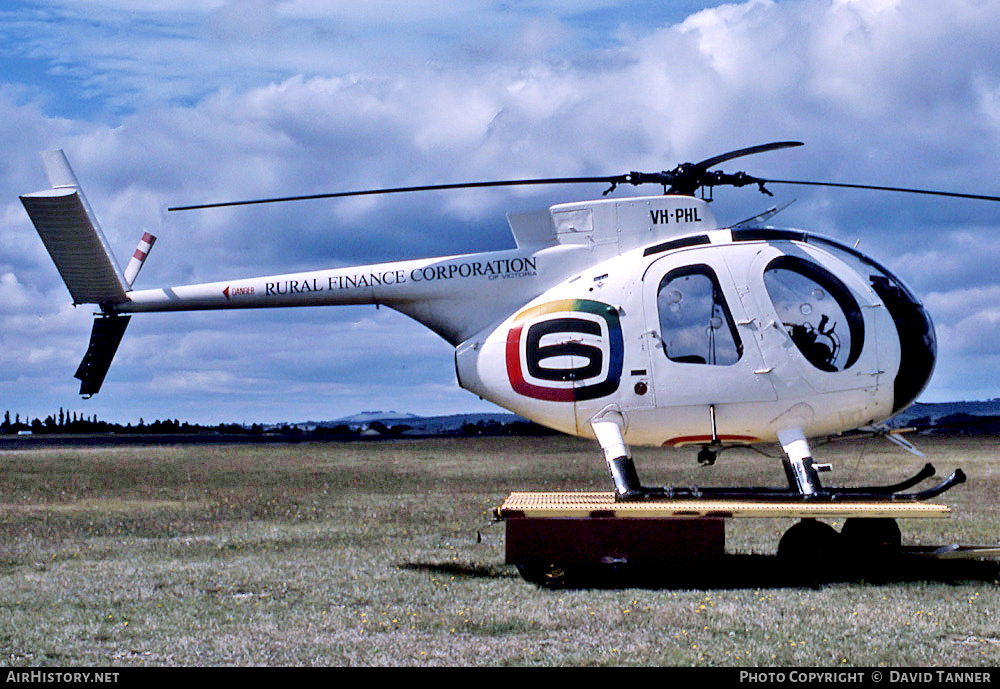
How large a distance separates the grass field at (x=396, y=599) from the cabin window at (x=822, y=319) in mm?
2435

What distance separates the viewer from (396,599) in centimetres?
1018

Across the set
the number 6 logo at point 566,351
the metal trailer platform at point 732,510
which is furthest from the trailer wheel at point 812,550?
the number 6 logo at point 566,351

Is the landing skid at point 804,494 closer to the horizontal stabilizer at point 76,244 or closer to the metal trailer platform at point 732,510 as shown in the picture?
the metal trailer platform at point 732,510

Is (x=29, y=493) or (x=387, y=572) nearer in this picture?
(x=387, y=572)

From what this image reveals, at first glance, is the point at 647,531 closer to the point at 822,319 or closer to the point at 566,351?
the point at 566,351

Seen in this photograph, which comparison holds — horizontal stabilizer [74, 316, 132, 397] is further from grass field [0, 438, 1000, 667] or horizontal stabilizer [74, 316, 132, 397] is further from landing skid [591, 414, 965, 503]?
landing skid [591, 414, 965, 503]

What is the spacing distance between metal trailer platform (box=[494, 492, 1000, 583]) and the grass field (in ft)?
1.12

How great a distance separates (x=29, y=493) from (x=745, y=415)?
56.8 feet

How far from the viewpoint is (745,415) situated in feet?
38.2

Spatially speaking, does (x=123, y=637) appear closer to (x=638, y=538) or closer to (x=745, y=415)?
(x=638, y=538)

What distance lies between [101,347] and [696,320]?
809cm

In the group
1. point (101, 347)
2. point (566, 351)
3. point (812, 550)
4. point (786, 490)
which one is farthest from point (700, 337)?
point (101, 347)

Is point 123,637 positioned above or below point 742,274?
below

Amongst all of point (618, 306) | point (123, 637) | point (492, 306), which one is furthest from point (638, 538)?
point (123, 637)
